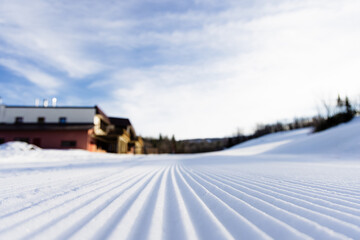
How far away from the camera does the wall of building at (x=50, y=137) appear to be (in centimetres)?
2131

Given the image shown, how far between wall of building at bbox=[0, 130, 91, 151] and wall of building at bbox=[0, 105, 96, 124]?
1843mm

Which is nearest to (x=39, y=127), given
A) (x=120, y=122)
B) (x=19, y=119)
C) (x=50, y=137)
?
(x=50, y=137)

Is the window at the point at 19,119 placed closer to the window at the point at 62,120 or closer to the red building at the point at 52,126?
the red building at the point at 52,126

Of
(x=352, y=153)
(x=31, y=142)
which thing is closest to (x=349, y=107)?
(x=352, y=153)

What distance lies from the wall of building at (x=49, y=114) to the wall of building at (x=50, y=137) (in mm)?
1843

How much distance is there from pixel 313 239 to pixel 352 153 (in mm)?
16199

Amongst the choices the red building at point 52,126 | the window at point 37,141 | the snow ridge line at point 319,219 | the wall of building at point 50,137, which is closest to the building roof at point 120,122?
the red building at point 52,126

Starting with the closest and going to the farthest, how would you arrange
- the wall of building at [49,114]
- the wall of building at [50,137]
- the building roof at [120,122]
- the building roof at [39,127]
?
the building roof at [39,127] < the wall of building at [50,137] < the wall of building at [49,114] < the building roof at [120,122]

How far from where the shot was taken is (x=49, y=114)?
75.3ft

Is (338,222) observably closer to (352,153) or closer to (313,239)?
(313,239)

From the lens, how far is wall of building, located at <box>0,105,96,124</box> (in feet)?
74.6

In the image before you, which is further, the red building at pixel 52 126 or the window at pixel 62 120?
the window at pixel 62 120

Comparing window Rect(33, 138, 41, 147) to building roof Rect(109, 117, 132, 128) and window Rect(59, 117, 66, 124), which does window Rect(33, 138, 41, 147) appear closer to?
window Rect(59, 117, 66, 124)

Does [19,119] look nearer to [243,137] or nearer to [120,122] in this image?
[120,122]
